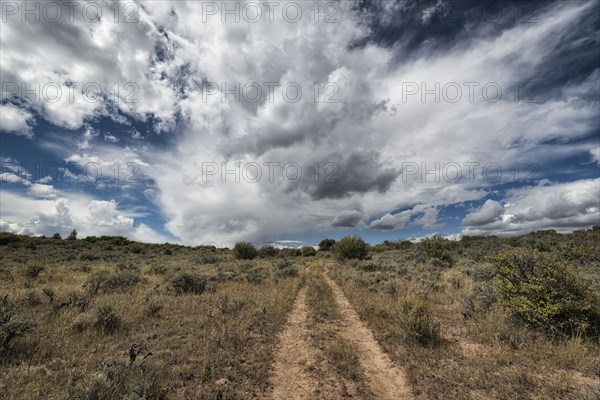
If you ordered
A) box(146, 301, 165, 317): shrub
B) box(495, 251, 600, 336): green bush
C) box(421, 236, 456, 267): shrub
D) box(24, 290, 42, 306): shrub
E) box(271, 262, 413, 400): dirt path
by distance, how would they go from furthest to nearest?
box(421, 236, 456, 267): shrub
box(24, 290, 42, 306): shrub
box(146, 301, 165, 317): shrub
box(495, 251, 600, 336): green bush
box(271, 262, 413, 400): dirt path

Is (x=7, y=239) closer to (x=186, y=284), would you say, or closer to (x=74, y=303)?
(x=186, y=284)

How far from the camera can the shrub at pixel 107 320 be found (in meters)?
8.48

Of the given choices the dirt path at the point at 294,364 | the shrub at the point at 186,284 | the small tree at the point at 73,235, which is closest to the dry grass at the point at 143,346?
the dirt path at the point at 294,364

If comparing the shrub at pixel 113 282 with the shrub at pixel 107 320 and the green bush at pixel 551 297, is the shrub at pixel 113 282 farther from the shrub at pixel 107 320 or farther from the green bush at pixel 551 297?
the green bush at pixel 551 297

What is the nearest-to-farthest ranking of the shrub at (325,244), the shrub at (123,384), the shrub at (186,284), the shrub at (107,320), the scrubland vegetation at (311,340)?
the shrub at (123,384), the scrubland vegetation at (311,340), the shrub at (107,320), the shrub at (186,284), the shrub at (325,244)

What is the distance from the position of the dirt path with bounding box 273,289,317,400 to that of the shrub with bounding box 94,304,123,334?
16.6ft

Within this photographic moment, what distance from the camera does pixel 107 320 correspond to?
8641mm

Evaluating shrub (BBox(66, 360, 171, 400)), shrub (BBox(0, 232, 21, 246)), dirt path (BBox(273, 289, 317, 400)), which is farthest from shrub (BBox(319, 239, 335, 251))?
shrub (BBox(66, 360, 171, 400))

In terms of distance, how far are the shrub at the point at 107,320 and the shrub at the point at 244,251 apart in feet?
116

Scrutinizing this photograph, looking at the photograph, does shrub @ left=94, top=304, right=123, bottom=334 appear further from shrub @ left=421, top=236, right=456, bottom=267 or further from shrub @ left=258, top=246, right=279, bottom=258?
shrub @ left=258, top=246, right=279, bottom=258

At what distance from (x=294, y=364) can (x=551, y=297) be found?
25.0 ft

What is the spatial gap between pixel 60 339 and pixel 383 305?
10908 mm

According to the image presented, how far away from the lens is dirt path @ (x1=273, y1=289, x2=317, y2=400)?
5.96 metres

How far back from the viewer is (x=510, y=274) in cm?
926
